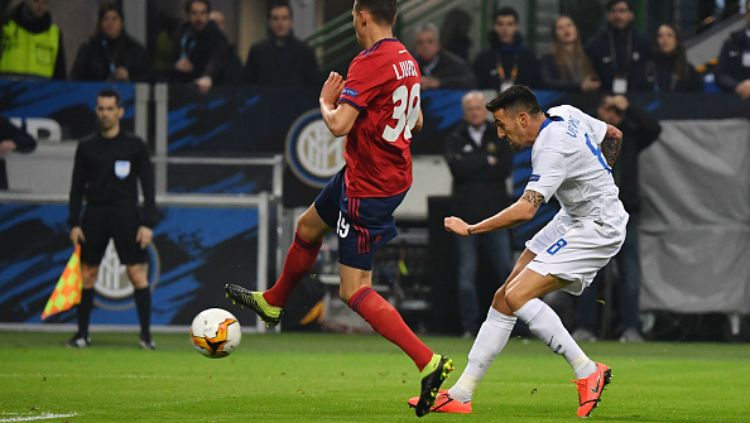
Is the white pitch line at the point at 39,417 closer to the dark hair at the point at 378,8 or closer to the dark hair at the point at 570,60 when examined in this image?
the dark hair at the point at 378,8

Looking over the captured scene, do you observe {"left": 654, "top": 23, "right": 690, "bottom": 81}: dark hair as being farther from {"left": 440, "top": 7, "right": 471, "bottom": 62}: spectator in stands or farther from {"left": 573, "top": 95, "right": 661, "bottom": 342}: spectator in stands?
{"left": 440, "top": 7, "right": 471, "bottom": 62}: spectator in stands

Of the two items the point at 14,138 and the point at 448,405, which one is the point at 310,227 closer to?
the point at 448,405

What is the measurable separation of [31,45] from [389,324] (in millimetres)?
10276

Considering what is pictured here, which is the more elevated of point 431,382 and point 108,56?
point 108,56

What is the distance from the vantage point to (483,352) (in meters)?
8.88

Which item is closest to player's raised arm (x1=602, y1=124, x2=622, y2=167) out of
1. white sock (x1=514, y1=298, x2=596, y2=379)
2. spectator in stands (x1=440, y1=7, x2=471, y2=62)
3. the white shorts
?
the white shorts

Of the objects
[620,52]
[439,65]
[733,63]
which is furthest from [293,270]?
[733,63]

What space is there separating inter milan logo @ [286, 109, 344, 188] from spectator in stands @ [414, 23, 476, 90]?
133cm

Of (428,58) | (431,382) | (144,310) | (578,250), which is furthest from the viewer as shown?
(428,58)

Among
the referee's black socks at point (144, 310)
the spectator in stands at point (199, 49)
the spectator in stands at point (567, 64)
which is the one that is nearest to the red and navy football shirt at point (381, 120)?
the referee's black socks at point (144, 310)

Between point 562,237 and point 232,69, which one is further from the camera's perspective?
point 232,69

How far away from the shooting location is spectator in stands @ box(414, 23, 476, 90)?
57.6ft

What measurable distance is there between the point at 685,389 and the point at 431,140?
293 inches

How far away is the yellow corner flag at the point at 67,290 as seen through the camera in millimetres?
16109
